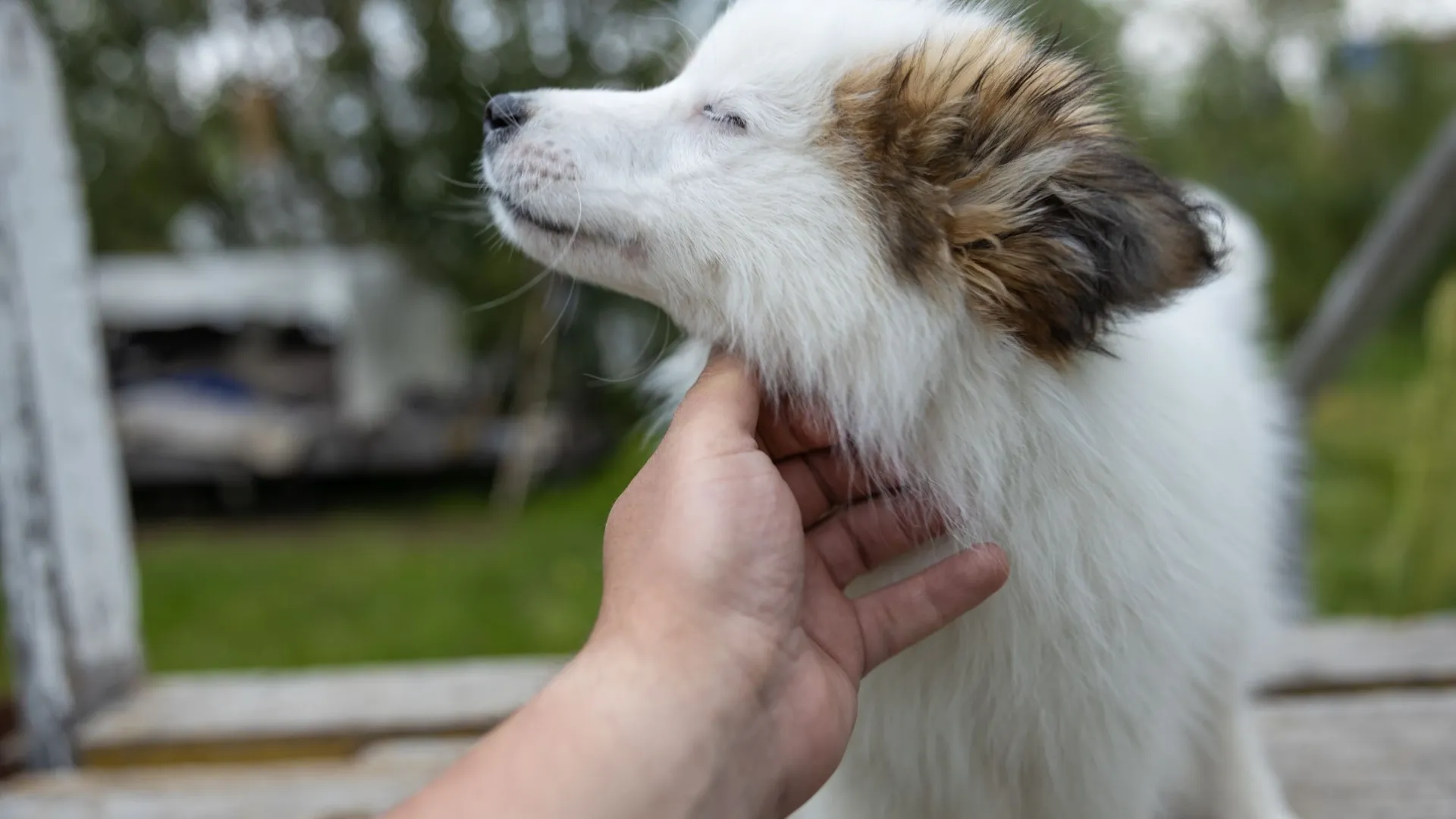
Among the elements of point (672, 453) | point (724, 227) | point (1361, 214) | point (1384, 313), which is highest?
point (724, 227)

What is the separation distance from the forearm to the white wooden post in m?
1.65

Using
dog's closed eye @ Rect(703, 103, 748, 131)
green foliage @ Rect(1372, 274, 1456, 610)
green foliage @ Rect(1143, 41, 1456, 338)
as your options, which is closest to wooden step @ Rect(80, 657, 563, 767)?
dog's closed eye @ Rect(703, 103, 748, 131)

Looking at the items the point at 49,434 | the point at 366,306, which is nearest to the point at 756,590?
the point at 49,434

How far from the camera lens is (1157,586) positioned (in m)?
1.32

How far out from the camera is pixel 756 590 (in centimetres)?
114

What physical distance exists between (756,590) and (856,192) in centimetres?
51

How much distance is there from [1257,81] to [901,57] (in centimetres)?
917

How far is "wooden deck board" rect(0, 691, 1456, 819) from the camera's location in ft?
6.21

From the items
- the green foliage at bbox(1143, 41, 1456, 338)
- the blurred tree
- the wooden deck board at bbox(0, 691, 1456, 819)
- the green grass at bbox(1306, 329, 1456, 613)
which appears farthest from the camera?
the green foliage at bbox(1143, 41, 1456, 338)

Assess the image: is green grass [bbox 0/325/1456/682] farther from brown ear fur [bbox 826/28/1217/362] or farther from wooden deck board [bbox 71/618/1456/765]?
brown ear fur [bbox 826/28/1217/362]

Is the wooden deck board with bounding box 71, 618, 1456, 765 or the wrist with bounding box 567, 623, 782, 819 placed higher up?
the wrist with bounding box 567, 623, 782, 819

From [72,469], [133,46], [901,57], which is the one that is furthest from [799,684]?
[133,46]

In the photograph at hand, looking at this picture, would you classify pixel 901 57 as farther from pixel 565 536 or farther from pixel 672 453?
pixel 565 536

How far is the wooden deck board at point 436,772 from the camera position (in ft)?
6.21
